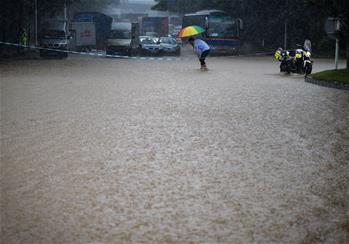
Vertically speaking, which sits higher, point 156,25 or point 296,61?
point 156,25

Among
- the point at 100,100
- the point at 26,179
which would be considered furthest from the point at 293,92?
the point at 26,179

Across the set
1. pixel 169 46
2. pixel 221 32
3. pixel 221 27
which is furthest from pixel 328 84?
pixel 221 27

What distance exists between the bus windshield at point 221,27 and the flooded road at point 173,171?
31.9 metres

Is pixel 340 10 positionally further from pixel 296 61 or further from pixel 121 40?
pixel 121 40

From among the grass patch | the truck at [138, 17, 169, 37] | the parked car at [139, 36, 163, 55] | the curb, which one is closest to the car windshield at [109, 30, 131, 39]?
the parked car at [139, 36, 163, 55]

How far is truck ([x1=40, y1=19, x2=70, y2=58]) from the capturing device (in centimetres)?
4003

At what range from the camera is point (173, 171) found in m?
7.32

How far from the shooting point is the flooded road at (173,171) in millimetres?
5152

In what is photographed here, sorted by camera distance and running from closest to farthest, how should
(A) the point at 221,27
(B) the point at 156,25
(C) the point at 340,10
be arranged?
(C) the point at 340,10 < (A) the point at 221,27 < (B) the point at 156,25

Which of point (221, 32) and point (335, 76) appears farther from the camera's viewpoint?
point (221, 32)

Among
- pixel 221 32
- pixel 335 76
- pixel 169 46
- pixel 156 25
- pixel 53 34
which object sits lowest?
pixel 335 76

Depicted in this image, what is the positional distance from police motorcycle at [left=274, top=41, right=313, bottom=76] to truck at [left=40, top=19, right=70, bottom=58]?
708 inches

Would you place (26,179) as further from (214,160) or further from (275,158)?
(275,158)

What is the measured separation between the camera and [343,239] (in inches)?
193
